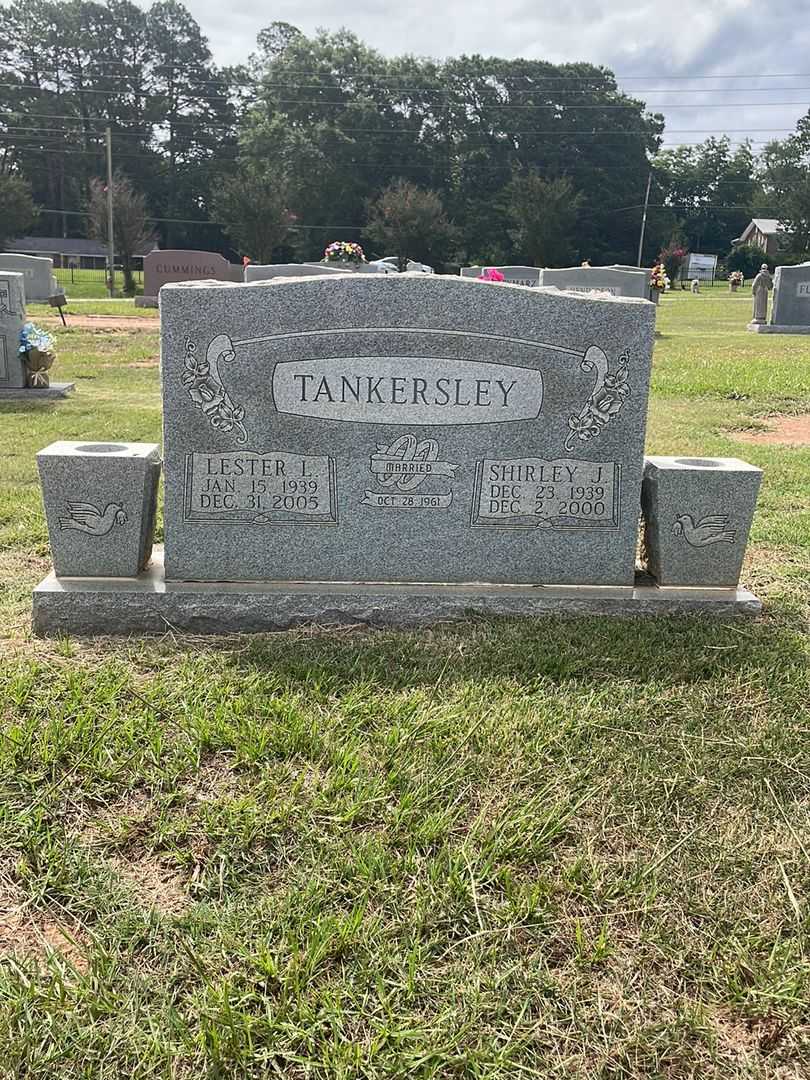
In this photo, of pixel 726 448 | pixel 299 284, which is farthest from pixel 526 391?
pixel 726 448

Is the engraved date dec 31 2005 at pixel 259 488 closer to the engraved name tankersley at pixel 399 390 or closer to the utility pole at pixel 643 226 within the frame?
the engraved name tankersley at pixel 399 390

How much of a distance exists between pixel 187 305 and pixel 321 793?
6.73 ft

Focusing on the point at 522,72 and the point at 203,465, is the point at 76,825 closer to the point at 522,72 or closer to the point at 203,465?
the point at 203,465

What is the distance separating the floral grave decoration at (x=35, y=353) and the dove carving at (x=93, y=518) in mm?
6895

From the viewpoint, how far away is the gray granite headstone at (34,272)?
23.5 metres

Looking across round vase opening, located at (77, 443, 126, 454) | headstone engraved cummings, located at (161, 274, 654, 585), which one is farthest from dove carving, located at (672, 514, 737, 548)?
round vase opening, located at (77, 443, 126, 454)

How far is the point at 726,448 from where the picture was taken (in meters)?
7.45

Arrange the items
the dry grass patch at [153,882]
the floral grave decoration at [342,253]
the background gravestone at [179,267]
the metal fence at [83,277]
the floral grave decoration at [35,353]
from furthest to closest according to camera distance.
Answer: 1. the metal fence at [83,277]
2. the background gravestone at [179,267]
3. the floral grave decoration at [342,253]
4. the floral grave decoration at [35,353]
5. the dry grass patch at [153,882]

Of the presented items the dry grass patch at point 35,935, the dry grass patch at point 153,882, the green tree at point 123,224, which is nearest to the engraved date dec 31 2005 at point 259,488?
the dry grass patch at point 153,882

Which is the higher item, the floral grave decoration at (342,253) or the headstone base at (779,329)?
the floral grave decoration at (342,253)

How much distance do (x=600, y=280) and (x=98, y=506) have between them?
1892 centimetres

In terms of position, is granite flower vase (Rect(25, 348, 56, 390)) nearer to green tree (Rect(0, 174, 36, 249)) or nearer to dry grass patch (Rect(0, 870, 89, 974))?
dry grass patch (Rect(0, 870, 89, 974))

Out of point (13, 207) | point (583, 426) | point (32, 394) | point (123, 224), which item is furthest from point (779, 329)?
point (13, 207)

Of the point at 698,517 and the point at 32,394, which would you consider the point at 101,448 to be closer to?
the point at 698,517
